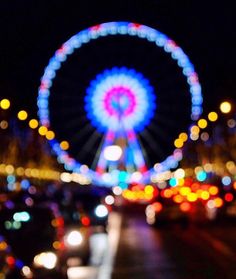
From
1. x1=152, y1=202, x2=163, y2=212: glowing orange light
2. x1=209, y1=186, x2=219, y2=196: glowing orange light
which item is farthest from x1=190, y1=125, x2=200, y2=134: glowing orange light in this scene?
x1=152, y1=202, x2=163, y2=212: glowing orange light

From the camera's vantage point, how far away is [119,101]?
51.4 meters

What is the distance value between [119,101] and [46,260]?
1466 inches

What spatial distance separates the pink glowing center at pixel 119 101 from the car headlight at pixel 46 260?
117ft

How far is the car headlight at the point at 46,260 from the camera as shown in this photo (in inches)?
551

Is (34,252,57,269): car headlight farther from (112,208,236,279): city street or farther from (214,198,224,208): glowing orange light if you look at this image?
(214,198,224,208): glowing orange light

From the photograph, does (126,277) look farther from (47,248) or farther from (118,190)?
(118,190)

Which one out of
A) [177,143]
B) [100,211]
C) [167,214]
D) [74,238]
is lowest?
[74,238]

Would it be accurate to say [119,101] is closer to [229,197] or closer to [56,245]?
[229,197]

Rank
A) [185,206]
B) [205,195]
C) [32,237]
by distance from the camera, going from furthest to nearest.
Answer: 1. [205,195]
2. [185,206]
3. [32,237]

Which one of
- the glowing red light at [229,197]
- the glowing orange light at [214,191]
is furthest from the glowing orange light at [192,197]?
the glowing red light at [229,197]

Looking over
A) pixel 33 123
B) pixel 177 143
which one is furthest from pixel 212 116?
pixel 33 123

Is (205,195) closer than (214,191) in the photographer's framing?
No

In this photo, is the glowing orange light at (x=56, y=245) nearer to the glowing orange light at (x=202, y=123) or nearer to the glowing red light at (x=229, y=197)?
the glowing red light at (x=229, y=197)

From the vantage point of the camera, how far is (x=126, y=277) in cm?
1936
